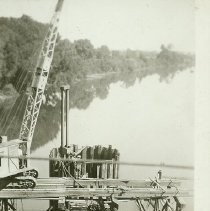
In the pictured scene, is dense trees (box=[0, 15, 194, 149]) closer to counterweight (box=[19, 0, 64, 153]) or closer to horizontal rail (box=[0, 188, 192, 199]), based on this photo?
counterweight (box=[19, 0, 64, 153])

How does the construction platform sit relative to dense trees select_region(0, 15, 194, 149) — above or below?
below

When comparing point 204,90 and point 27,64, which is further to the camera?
point 27,64

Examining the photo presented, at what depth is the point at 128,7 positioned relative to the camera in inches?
102

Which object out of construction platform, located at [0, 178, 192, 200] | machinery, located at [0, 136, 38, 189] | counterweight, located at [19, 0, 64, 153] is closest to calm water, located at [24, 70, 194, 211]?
construction platform, located at [0, 178, 192, 200]

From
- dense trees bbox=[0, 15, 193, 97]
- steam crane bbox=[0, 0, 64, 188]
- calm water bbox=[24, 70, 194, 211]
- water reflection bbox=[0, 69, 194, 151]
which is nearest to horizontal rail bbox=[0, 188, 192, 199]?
steam crane bbox=[0, 0, 64, 188]

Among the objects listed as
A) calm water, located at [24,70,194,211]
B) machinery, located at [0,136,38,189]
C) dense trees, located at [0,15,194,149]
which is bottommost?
machinery, located at [0,136,38,189]

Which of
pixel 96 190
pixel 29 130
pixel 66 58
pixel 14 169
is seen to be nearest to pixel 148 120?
pixel 96 190

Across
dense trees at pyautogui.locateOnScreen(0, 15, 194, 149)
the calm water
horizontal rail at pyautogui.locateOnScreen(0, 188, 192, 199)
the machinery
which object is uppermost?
dense trees at pyautogui.locateOnScreen(0, 15, 194, 149)

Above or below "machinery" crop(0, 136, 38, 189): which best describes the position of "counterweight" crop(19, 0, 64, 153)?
above

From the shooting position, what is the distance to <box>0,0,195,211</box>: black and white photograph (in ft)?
8.46

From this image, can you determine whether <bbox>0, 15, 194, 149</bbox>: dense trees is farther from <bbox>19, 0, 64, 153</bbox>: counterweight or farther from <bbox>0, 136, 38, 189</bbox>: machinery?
<bbox>0, 136, 38, 189</bbox>: machinery

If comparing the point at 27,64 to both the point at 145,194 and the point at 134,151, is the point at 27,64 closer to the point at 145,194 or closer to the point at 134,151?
the point at 134,151

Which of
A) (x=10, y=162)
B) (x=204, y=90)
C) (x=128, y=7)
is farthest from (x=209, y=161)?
(x=10, y=162)

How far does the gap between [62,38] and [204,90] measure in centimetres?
107
